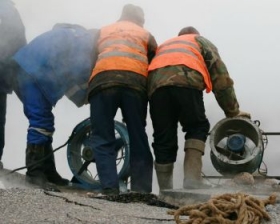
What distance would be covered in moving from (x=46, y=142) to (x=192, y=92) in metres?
1.24

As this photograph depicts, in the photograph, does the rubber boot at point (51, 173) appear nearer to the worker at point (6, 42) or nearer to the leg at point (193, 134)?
the worker at point (6, 42)

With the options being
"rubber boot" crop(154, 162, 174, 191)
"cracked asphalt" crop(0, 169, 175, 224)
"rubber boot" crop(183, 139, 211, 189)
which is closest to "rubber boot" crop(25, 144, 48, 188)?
"rubber boot" crop(154, 162, 174, 191)

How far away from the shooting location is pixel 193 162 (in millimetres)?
4797

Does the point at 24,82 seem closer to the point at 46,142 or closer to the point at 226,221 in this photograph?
the point at 46,142

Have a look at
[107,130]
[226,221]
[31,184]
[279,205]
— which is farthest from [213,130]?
[226,221]

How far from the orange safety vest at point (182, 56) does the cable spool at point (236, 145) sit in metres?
0.89

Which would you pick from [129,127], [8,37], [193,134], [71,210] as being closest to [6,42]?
[8,37]

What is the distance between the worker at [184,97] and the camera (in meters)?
4.78

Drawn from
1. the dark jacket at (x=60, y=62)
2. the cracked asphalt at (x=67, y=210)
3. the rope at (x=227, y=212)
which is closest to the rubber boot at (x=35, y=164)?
the dark jacket at (x=60, y=62)

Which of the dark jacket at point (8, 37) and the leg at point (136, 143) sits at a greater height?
the dark jacket at point (8, 37)

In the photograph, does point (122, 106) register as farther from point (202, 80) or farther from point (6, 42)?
point (6, 42)

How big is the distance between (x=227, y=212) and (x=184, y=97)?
205 centimetres

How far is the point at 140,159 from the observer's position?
15.5 ft

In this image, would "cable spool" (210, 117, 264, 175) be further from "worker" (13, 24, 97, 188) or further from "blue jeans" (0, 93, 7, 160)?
"blue jeans" (0, 93, 7, 160)
